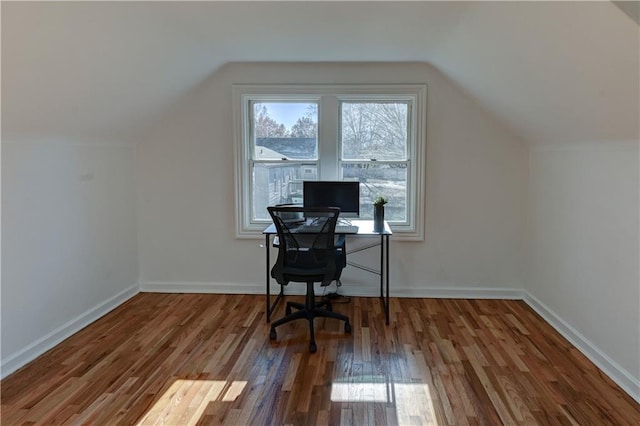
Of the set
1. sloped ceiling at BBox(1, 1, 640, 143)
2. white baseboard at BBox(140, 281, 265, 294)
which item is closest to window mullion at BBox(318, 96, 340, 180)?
sloped ceiling at BBox(1, 1, 640, 143)

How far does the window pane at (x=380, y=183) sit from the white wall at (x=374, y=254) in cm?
27

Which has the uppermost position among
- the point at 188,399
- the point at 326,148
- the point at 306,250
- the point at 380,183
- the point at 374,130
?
the point at 374,130

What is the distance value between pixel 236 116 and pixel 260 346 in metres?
2.20

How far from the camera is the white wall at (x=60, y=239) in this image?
2670 millimetres

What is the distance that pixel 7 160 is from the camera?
8.54ft

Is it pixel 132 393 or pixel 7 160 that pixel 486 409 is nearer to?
pixel 132 393

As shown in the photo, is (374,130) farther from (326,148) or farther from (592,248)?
(592,248)

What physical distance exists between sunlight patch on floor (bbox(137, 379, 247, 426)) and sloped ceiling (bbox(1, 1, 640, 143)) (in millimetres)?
1915

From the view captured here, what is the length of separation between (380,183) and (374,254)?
28.2 inches

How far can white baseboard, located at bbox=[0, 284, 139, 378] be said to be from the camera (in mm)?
2633

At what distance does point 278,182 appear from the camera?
4137mm

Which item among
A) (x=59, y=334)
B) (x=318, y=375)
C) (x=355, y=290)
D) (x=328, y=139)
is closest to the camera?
(x=318, y=375)

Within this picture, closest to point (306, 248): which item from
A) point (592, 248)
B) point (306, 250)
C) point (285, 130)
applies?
point (306, 250)

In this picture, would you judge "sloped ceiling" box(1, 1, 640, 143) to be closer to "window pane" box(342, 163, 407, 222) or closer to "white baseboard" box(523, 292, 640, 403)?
"window pane" box(342, 163, 407, 222)
